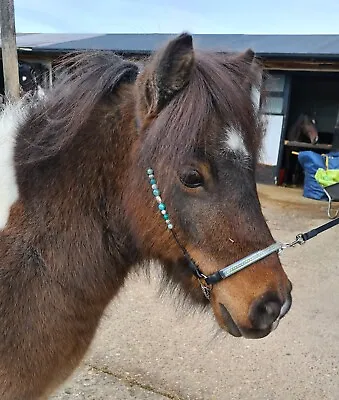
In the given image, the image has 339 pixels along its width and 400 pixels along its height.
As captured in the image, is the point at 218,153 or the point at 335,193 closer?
the point at 218,153

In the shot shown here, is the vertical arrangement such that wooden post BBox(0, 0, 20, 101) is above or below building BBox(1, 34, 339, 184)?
above

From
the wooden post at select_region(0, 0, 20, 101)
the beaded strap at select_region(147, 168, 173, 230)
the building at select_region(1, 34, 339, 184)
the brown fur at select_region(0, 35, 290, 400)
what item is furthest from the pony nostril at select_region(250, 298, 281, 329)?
the building at select_region(1, 34, 339, 184)

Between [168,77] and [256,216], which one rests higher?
[168,77]

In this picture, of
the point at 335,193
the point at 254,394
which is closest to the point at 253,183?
the point at 254,394

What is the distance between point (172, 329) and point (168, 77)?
246 cm

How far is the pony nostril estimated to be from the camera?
1.36m

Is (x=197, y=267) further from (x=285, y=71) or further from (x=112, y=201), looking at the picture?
(x=285, y=71)

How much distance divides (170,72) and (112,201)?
0.47m

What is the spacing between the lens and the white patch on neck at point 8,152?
1.63 m

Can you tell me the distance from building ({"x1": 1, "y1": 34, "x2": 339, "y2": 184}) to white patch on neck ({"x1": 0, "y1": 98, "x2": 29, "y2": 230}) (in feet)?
19.6

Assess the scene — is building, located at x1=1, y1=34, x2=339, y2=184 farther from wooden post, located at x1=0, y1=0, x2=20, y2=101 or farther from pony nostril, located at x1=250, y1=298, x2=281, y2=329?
pony nostril, located at x1=250, y1=298, x2=281, y2=329

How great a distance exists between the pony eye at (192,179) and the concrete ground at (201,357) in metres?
0.88

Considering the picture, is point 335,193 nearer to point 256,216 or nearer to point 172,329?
point 172,329

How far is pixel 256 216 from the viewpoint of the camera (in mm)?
1426
